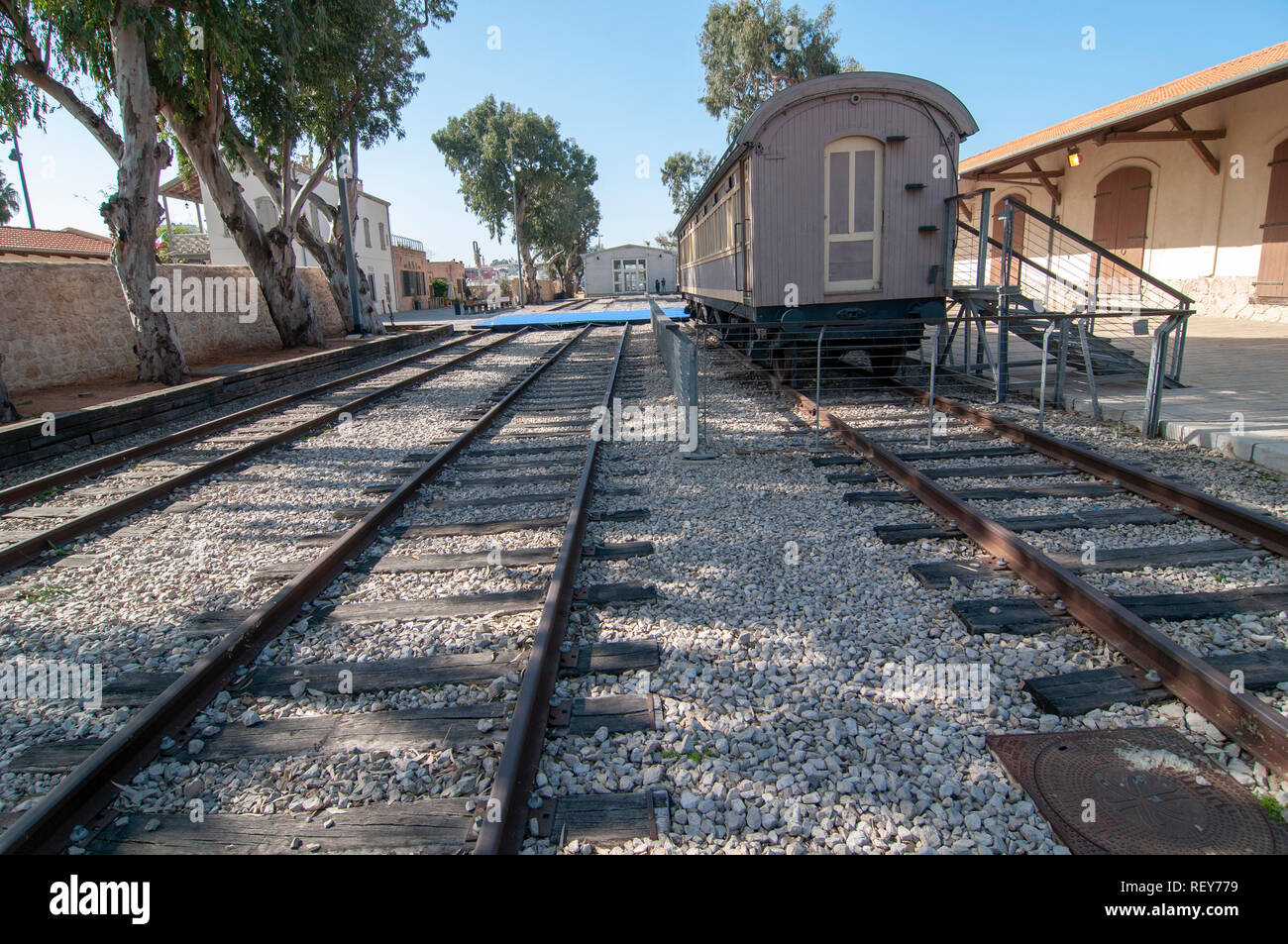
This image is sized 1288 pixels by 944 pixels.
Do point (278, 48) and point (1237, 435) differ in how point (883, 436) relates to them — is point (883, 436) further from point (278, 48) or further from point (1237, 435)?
point (278, 48)

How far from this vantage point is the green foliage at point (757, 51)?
1302 inches

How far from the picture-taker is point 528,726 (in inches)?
104

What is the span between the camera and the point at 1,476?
722cm

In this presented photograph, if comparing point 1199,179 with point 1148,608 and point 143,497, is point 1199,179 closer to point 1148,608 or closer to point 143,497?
point 1148,608

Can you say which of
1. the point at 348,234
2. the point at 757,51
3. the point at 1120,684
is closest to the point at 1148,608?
the point at 1120,684

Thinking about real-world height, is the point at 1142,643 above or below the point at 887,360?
below

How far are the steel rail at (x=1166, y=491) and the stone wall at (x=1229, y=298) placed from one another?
10523 millimetres

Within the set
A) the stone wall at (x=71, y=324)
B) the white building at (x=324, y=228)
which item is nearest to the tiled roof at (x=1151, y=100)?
the stone wall at (x=71, y=324)

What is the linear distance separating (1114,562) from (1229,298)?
47.6 feet

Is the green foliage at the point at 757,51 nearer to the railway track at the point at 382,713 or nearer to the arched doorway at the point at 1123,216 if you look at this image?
the arched doorway at the point at 1123,216

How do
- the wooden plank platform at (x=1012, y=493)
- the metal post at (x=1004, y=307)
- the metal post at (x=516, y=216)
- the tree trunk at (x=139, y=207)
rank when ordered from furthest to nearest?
the metal post at (x=516, y=216)
the tree trunk at (x=139, y=207)
the metal post at (x=1004, y=307)
the wooden plank platform at (x=1012, y=493)

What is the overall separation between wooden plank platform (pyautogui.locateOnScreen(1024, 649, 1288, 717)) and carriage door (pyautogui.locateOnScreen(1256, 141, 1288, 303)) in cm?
1403

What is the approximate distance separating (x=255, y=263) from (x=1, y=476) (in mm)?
11715
